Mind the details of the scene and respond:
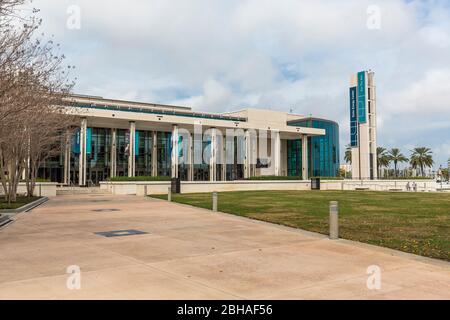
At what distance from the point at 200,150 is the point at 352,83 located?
28.7 metres

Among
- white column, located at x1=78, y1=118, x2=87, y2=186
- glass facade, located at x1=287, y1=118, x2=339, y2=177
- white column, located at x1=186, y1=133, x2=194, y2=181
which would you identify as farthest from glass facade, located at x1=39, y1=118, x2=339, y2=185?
white column, located at x1=78, y1=118, x2=87, y2=186

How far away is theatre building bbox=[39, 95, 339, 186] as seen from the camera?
55500mm

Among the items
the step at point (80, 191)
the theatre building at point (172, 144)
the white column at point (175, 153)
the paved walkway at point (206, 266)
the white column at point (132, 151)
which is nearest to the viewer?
the paved walkway at point (206, 266)

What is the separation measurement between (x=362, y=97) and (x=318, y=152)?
73.5 ft

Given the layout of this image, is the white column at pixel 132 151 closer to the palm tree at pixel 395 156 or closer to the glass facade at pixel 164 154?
the glass facade at pixel 164 154

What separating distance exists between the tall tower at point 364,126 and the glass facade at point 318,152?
17305 mm

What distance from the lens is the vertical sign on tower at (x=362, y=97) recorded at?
6494cm

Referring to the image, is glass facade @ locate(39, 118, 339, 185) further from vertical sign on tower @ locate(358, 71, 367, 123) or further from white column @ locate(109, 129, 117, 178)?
vertical sign on tower @ locate(358, 71, 367, 123)

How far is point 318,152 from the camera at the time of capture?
282 feet

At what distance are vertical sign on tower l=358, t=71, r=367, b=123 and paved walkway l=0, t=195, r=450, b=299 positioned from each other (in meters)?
58.1

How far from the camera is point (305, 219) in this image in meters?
14.5

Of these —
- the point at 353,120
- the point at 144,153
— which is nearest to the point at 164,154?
the point at 144,153

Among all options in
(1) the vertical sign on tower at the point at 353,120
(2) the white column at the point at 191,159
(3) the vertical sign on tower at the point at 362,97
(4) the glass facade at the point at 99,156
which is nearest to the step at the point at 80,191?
(4) the glass facade at the point at 99,156
